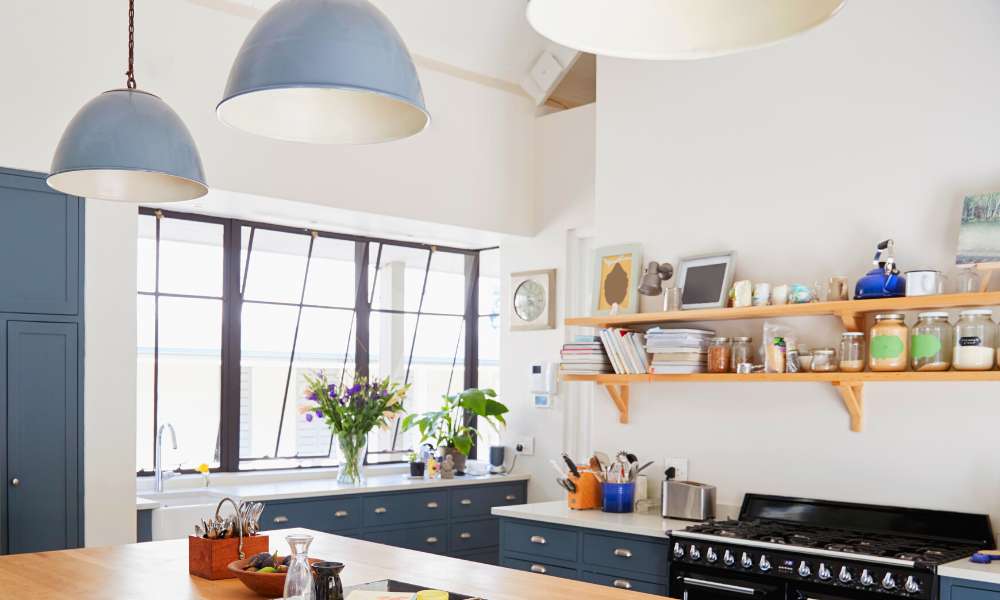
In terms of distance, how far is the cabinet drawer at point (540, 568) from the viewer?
4.34 meters

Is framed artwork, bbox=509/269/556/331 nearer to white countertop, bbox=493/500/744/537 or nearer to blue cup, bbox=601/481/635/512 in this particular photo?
white countertop, bbox=493/500/744/537

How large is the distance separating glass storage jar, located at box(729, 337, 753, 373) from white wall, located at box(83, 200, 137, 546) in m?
2.90

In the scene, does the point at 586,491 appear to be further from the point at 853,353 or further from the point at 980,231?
the point at 980,231

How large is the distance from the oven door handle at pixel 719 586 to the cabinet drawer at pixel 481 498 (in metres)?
2.49

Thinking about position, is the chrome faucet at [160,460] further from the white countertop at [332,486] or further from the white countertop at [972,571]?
the white countertop at [972,571]

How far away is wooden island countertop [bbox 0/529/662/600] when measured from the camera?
8.37ft

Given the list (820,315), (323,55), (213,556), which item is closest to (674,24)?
(323,55)

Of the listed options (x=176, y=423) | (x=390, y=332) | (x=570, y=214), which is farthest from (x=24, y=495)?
(x=570, y=214)

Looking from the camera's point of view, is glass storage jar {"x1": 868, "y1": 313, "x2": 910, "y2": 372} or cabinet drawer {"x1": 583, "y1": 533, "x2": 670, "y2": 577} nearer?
glass storage jar {"x1": 868, "y1": 313, "x2": 910, "y2": 372}

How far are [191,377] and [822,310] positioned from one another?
368 cm

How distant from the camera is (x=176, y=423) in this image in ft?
18.5

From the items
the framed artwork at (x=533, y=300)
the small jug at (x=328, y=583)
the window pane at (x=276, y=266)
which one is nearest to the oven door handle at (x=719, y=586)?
the small jug at (x=328, y=583)

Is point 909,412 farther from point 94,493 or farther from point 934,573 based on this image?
point 94,493

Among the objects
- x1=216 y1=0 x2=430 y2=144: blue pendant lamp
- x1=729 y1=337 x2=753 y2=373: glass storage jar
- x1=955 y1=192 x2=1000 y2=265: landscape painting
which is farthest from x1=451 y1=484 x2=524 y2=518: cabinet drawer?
x1=216 y1=0 x2=430 y2=144: blue pendant lamp
